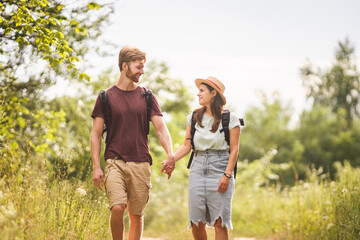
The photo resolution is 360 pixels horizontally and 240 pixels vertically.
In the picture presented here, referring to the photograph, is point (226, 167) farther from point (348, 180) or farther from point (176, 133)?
point (176, 133)

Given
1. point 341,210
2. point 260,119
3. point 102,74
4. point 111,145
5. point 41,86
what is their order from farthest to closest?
point 260,119 → point 102,74 → point 41,86 → point 341,210 → point 111,145

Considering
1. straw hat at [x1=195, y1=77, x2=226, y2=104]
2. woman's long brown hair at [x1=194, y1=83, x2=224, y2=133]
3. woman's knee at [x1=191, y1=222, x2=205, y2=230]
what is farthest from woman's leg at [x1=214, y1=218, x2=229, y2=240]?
straw hat at [x1=195, y1=77, x2=226, y2=104]

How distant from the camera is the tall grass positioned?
13.1ft

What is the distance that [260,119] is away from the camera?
43.2 m

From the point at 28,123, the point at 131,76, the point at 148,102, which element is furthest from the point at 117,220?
the point at 28,123

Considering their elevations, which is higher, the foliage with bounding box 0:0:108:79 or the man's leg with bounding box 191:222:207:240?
the foliage with bounding box 0:0:108:79

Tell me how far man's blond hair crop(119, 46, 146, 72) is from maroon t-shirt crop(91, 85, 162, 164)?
375mm

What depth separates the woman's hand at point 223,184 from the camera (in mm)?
4520

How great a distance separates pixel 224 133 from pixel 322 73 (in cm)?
3858

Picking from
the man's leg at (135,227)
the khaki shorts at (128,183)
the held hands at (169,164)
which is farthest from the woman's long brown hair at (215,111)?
the man's leg at (135,227)

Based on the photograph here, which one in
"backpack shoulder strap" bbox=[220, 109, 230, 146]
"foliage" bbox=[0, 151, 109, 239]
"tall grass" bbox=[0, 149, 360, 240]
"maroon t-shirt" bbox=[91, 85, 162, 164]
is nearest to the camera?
"foliage" bbox=[0, 151, 109, 239]

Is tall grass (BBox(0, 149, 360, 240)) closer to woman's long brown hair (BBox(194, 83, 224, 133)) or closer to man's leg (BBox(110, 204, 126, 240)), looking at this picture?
man's leg (BBox(110, 204, 126, 240))

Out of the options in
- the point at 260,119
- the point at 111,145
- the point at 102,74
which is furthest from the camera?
the point at 260,119

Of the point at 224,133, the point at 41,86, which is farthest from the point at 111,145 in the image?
the point at 41,86
